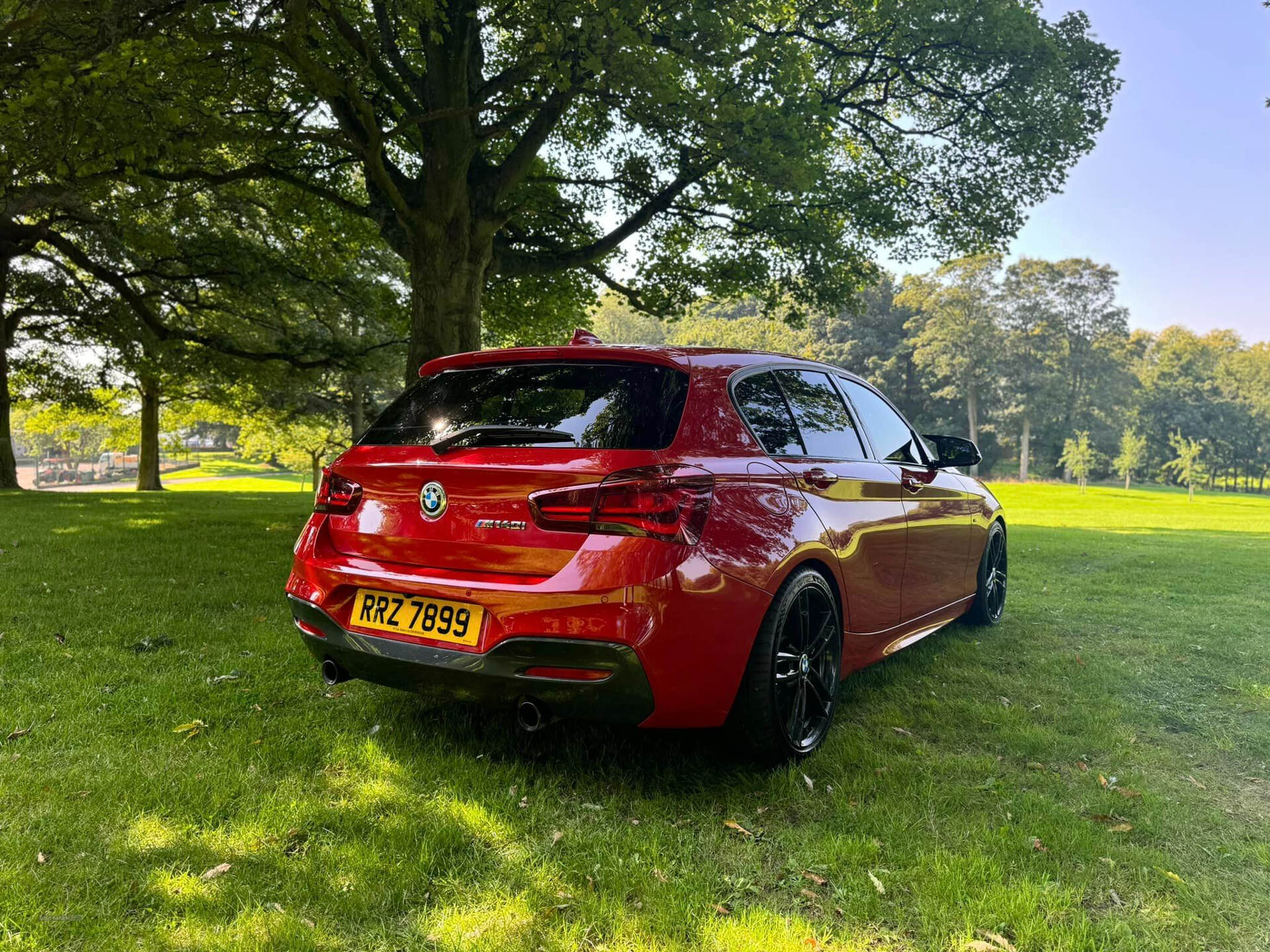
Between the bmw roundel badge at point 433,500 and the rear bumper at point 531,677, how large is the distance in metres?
0.50

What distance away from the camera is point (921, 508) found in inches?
177

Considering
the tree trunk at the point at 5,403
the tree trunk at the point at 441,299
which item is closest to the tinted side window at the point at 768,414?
the tree trunk at the point at 441,299

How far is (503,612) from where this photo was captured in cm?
272

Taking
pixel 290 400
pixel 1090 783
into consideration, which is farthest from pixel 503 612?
pixel 290 400

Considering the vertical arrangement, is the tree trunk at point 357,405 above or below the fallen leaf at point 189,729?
above

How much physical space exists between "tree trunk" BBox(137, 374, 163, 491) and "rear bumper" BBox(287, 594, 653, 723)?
23.9 metres

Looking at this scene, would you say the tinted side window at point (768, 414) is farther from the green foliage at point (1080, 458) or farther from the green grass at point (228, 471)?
the green grass at point (228, 471)

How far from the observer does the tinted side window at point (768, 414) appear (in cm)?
330

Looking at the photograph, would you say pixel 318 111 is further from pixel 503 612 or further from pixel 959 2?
pixel 503 612

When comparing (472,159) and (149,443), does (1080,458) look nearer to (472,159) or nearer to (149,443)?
(472,159)

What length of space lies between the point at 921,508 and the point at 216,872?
12.4ft

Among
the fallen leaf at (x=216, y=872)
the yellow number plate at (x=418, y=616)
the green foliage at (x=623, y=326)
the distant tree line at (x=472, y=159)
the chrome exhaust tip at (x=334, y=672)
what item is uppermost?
the green foliage at (x=623, y=326)

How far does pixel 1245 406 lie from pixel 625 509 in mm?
79552

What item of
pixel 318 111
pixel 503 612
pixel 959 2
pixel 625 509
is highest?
pixel 959 2
